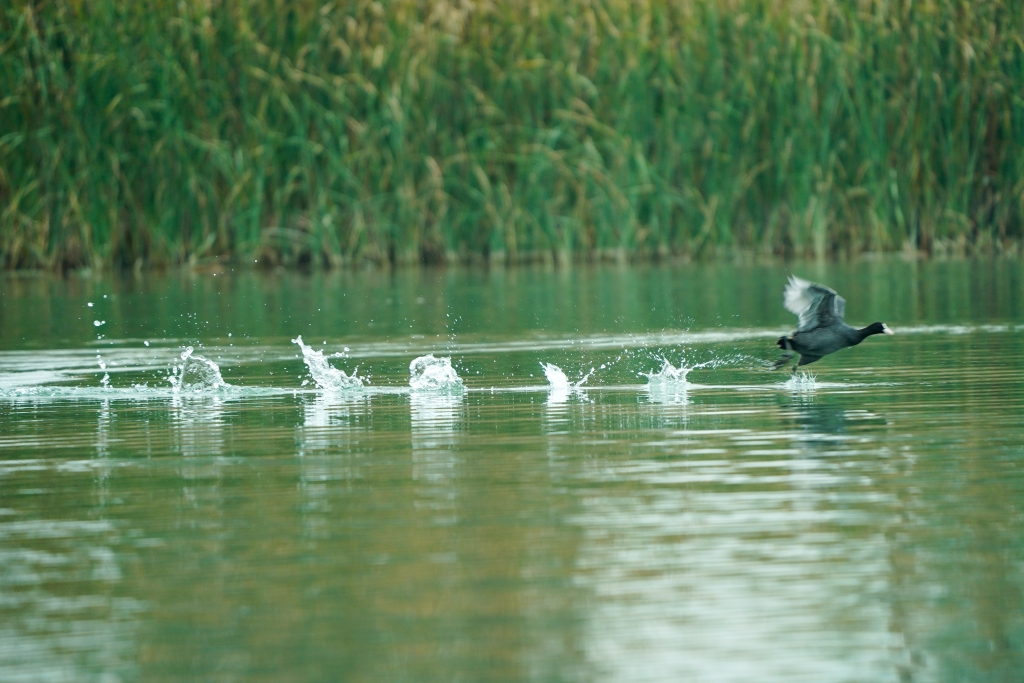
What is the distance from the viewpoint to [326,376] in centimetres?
1211

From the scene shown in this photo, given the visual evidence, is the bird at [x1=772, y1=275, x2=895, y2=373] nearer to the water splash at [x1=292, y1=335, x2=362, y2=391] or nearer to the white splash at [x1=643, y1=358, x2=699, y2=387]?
the white splash at [x1=643, y1=358, x2=699, y2=387]

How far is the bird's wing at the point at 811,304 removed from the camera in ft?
37.3

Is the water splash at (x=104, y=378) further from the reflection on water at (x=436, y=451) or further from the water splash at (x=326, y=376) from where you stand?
the reflection on water at (x=436, y=451)

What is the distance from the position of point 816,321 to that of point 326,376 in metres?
2.94

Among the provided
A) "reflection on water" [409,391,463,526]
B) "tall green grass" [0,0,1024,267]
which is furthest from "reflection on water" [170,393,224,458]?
"tall green grass" [0,0,1024,267]

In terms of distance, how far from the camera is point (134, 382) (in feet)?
41.6

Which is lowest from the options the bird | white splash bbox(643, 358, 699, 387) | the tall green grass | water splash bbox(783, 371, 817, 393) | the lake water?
the lake water

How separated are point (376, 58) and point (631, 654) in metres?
18.9

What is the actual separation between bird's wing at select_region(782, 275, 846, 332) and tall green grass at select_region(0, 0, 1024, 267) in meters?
12.1

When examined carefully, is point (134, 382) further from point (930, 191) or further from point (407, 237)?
point (930, 191)

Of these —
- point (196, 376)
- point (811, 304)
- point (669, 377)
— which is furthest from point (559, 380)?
point (196, 376)

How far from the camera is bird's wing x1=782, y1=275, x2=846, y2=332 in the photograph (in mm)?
11367

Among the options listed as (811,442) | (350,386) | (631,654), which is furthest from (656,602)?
(350,386)

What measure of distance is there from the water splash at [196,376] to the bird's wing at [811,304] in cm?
342
